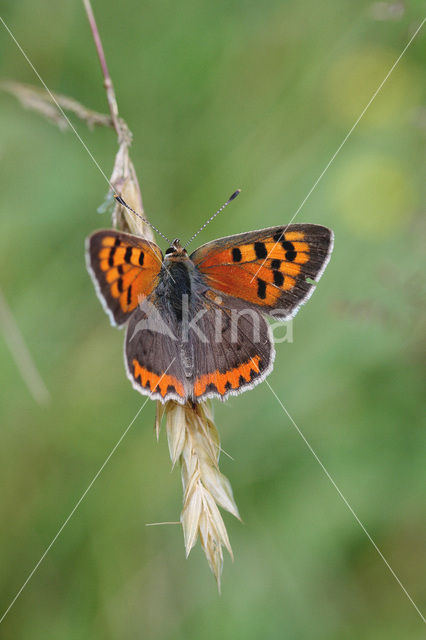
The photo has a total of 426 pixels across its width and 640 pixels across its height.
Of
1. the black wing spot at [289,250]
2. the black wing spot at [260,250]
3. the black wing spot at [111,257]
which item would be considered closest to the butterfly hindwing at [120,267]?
the black wing spot at [111,257]

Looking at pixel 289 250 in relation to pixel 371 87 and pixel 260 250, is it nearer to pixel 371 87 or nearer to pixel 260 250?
pixel 260 250

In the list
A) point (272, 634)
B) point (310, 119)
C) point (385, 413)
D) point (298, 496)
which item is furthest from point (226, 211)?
point (272, 634)

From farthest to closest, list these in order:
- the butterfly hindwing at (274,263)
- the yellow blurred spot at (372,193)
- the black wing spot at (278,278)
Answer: the yellow blurred spot at (372,193), the black wing spot at (278,278), the butterfly hindwing at (274,263)

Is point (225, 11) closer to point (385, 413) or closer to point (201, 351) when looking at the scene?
point (201, 351)

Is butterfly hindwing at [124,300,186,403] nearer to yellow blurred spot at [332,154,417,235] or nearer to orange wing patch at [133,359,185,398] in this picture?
orange wing patch at [133,359,185,398]

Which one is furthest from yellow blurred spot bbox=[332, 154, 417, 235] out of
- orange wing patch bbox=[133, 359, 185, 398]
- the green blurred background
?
orange wing patch bbox=[133, 359, 185, 398]

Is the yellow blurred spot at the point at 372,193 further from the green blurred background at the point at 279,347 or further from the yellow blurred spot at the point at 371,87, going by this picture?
the yellow blurred spot at the point at 371,87

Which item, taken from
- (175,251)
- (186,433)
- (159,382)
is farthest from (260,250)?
(186,433)
